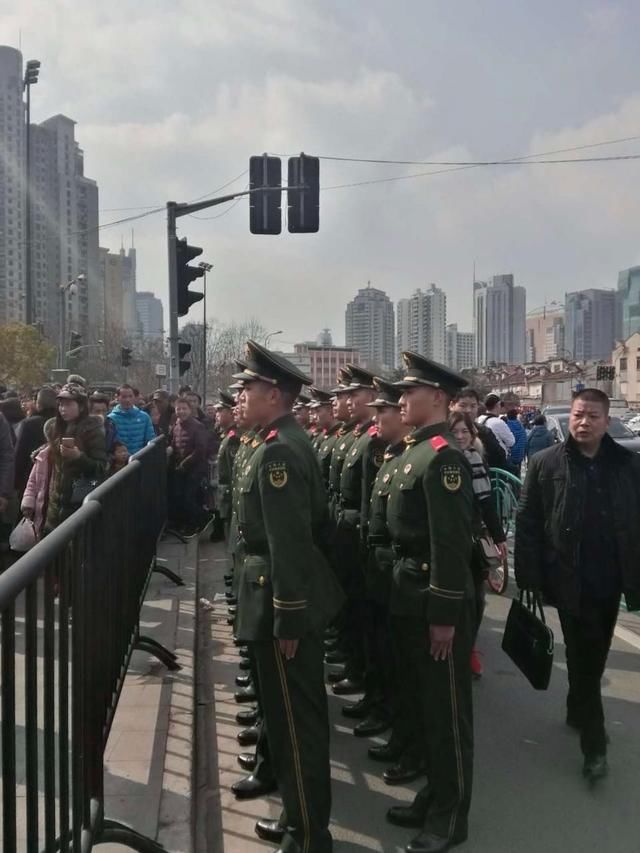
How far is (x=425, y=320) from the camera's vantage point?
7431 centimetres

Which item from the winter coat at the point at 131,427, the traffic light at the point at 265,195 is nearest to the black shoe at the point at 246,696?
the winter coat at the point at 131,427

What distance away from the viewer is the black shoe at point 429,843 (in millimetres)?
3223

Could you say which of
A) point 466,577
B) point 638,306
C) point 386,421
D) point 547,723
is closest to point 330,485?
point 386,421

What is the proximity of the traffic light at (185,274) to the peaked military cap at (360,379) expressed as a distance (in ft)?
20.4

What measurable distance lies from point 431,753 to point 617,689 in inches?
92.1

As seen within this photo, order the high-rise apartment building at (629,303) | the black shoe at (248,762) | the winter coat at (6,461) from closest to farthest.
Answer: the black shoe at (248,762) < the winter coat at (6,461) < the high-rise apartment building at (629,303)

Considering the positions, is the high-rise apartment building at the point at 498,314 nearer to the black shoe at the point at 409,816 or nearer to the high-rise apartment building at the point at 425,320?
the high-rise apartment building at the point at 425,320

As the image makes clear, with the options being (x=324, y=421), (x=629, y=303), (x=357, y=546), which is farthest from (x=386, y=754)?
(x=629, y=303)

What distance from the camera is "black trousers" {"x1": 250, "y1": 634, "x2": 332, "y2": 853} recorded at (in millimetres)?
3141

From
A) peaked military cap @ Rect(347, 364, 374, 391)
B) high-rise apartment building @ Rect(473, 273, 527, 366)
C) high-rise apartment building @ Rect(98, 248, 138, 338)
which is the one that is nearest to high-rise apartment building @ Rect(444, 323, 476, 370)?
high-rise apartment building @ Rect(473, 273, 527, 366)

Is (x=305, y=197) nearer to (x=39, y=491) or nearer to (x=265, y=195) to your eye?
(x=265, y=195)

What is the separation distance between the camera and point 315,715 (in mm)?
3221

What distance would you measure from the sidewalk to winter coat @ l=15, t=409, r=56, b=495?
257cm

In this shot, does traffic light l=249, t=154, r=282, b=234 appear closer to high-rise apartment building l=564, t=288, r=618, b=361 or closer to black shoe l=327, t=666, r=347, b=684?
black shoe l=327, t=666, r=347, b=684
